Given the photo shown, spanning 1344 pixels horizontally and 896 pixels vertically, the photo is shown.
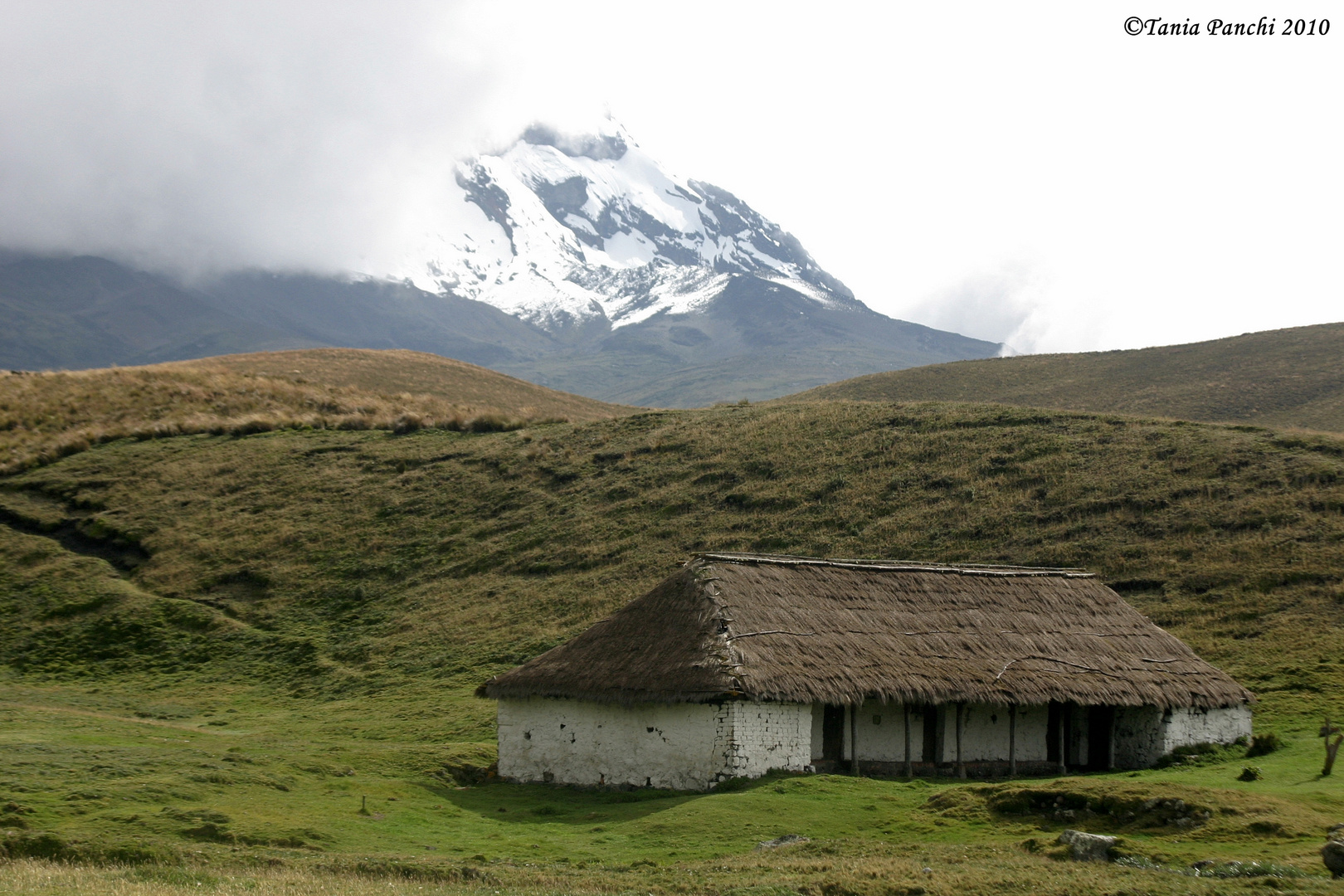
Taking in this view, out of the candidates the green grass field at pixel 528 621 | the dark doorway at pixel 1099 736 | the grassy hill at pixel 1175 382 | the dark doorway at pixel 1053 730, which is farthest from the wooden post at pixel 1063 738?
the grassy hill at pixel 1175 382

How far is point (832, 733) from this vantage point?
24.1m

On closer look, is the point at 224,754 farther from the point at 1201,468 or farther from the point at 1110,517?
the point at 1201,468

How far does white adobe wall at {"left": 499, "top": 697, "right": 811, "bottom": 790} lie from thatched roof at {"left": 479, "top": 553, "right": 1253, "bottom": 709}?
18.2 inches

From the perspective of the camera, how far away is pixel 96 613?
43625 millimetres

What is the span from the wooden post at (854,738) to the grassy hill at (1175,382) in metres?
50.9

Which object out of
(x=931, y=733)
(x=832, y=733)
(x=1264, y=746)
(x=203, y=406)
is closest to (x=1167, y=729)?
(x=1264, y=746)

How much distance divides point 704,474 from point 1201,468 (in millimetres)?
19840

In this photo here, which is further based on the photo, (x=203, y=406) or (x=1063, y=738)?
(x=203, y=406)

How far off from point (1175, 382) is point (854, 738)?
227ft

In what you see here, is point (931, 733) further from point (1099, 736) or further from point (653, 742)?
point (653, 742)

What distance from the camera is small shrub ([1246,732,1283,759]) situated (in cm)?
2469

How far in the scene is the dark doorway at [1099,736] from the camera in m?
26.6

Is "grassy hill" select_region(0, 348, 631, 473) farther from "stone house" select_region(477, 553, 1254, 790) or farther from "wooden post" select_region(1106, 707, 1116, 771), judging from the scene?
"wooden post" select_region(1106, 707, 1116, 771)

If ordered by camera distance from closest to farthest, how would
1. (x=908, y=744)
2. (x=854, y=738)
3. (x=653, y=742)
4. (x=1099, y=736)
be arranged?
(x=653, y=742) < (x=854, y=738) < (x=908, y=744) < (x=1099, y=736)
